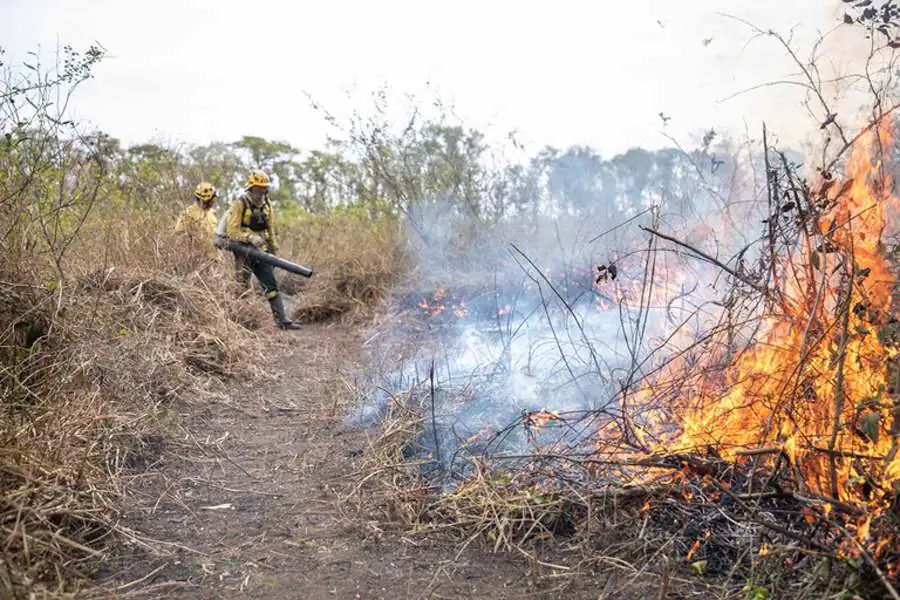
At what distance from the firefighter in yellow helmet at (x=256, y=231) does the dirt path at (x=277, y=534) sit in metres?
3.57

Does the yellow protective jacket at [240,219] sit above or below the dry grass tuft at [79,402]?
above

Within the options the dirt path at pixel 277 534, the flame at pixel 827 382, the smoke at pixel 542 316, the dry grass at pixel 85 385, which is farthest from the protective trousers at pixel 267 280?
the flame at pixel 827 382

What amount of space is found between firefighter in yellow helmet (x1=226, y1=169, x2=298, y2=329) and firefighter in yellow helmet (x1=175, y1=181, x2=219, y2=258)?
13.7 inches

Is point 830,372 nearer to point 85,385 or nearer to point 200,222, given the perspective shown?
point 85,385

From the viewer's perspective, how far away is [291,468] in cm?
398

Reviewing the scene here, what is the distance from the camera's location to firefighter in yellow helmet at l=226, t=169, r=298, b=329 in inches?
319

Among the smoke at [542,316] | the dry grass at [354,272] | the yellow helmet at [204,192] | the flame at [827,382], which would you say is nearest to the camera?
the flame at [827,382]

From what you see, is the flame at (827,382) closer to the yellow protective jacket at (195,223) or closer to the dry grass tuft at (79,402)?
the dry grass tuft at (79,402)

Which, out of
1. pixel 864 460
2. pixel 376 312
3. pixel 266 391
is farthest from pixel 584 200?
pixel 864 460

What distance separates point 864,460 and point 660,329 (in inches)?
108

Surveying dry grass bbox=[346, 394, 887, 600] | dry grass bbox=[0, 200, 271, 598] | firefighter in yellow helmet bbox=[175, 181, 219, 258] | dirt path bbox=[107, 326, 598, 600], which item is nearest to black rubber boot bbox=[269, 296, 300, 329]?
firefighter in yellow helmet bbox=[175, 181, 219, 258]

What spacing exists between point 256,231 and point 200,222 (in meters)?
0.86

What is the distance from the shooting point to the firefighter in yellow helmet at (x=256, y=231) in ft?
26.6

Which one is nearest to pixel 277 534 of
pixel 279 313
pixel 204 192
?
pixel 279 313
